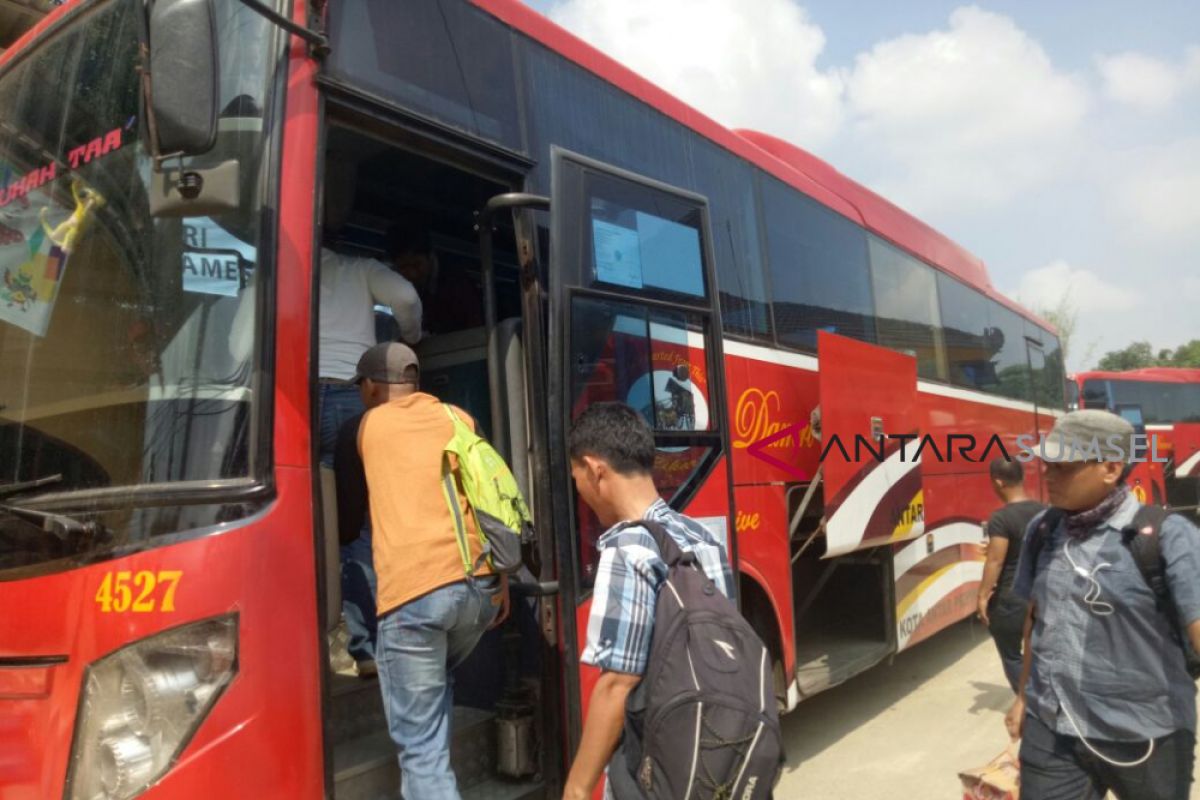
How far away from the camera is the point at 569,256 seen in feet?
10.8

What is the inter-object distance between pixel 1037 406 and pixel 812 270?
232 inches

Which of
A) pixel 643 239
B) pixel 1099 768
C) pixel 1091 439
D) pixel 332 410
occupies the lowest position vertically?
pixel 1099 768

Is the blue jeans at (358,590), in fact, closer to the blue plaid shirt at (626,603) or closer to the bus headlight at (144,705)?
the bus headlight at (144,705)

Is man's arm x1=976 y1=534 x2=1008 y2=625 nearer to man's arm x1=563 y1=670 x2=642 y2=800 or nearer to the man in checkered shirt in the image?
the man in checkered shirt

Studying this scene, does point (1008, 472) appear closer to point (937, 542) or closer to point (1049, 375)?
point (937, 542)

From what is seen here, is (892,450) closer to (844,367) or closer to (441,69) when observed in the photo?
(844,367)

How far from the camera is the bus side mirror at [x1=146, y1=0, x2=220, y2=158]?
2357mm

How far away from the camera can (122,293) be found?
2725 mm

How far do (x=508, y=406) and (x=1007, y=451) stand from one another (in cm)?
695

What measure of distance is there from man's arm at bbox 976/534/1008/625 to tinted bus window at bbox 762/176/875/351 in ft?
5.06

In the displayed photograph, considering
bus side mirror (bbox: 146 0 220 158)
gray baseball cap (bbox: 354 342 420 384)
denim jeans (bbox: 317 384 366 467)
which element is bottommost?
denim jeans (bbox: 317 384 366 467)

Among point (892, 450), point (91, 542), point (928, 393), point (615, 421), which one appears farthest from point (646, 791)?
point (928, 393)

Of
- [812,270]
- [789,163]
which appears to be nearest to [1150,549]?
[812,270]

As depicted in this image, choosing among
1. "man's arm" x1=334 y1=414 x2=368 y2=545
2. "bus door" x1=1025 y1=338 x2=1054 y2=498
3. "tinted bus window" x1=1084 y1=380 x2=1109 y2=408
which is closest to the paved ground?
"bus door" x1=1025 y1=338 x2=1054 y2=498
